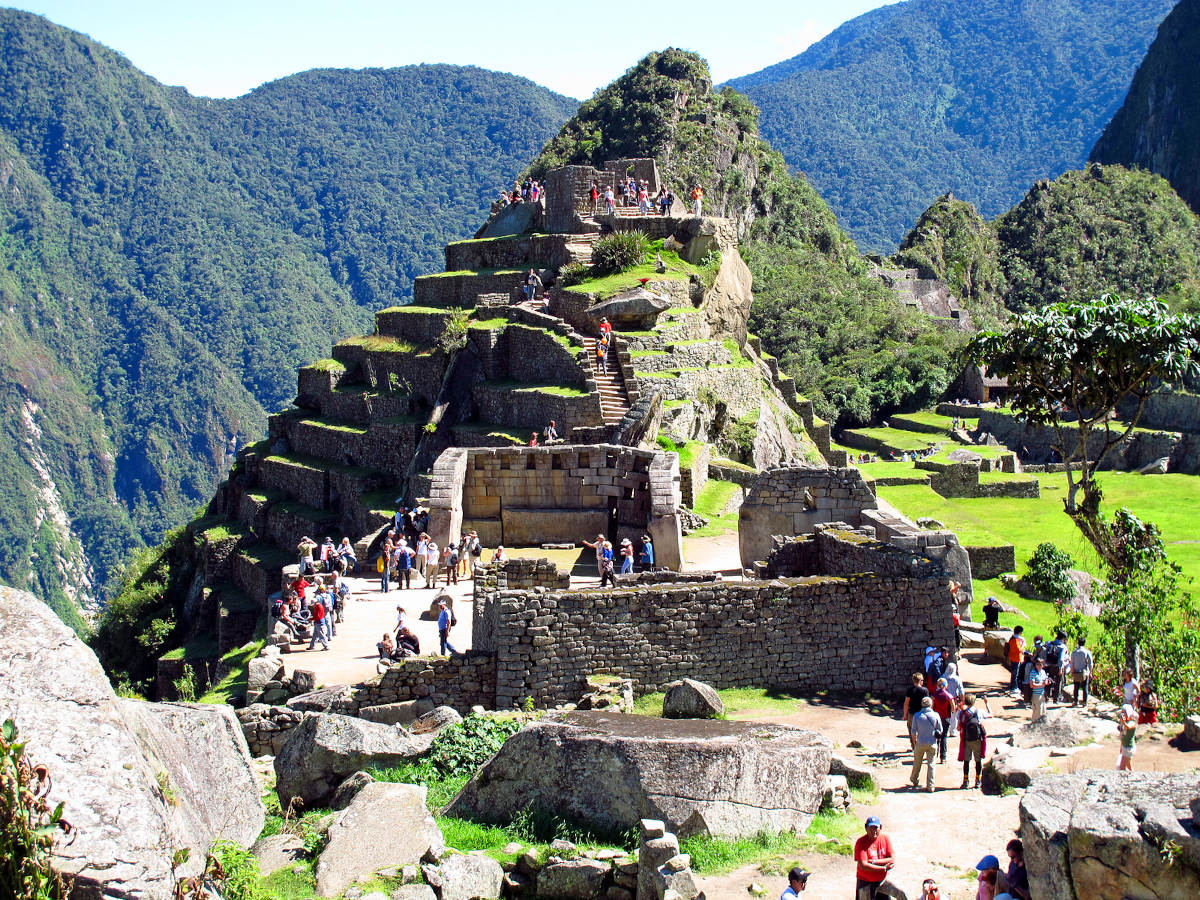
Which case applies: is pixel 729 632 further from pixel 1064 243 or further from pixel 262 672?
pixel 1064 243

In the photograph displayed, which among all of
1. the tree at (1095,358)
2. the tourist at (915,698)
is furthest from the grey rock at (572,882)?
the tree at (1095,358)

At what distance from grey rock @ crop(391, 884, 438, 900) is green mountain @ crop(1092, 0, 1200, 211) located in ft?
554

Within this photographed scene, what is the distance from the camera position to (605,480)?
18734 millimetres

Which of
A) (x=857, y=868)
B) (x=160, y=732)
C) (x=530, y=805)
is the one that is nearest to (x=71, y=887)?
(x=160, y=732)

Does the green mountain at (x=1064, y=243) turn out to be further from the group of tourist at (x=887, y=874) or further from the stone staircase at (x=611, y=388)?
the group of tourist at (x=887, y=874)

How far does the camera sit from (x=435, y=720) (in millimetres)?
11211

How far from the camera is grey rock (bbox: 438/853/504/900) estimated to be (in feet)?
26.3

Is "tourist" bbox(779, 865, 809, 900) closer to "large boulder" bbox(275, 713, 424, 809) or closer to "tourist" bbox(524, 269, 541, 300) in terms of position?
"large boulder" bbox(275, 713, 424, 809)

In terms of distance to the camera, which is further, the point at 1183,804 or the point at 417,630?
the point at 417,630

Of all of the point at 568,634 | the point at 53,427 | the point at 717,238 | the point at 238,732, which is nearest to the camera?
the point at 238,732

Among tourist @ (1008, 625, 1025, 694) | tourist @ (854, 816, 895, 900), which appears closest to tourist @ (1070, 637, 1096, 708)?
tourist @ (1008, 625, 1025, 694)

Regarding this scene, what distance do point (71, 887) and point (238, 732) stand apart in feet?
10.6

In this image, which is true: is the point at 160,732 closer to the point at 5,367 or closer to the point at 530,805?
the point at 530,805

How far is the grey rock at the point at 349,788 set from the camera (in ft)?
31.3
